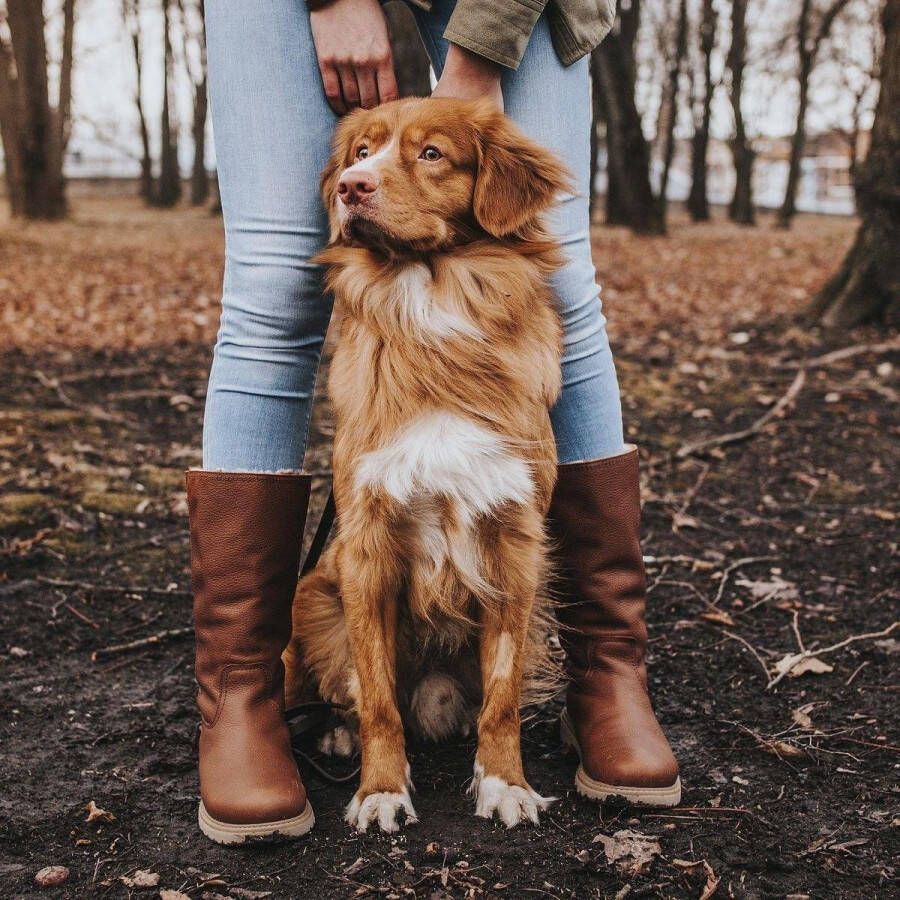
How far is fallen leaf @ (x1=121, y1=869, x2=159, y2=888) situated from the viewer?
1842 millimetres

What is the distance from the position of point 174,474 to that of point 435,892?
3.01 meters

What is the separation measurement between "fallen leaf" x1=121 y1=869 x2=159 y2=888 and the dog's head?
1321 mm

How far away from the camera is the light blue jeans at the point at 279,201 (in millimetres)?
2141

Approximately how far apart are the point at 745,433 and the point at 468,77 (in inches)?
131

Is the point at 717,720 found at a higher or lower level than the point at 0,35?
lower

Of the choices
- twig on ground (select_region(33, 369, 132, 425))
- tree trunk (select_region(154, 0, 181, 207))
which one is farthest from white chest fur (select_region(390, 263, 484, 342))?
tree trunk (select_region(154, 0, 181, 207))

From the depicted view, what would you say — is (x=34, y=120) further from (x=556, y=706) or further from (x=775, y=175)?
(x=775, y=175)

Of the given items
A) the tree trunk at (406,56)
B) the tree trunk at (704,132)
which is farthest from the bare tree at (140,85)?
the tree trunk at (406,56)

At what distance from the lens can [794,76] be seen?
2545cm

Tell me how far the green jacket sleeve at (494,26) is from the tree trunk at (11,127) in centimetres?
1562

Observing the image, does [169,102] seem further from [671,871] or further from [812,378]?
[671,871]

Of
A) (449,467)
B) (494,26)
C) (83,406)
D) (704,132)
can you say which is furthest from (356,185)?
(704,132)

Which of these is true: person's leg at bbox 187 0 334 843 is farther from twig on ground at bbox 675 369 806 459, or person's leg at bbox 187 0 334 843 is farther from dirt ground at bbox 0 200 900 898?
twig on ground at bbox 675 369 806 459

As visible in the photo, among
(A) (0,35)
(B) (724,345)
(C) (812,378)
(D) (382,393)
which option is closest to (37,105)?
(A) (0,35)
